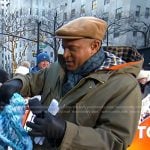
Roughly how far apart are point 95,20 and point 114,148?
0.79m

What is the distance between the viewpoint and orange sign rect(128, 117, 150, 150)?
5.01 meters

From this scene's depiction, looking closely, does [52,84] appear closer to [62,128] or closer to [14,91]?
[14,91]

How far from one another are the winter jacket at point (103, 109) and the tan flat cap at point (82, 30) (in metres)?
0.23

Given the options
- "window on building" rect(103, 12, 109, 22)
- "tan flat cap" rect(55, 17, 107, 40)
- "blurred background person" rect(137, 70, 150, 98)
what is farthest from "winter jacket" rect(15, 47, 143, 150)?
"window on building" rect(103, 12, 109, 22)

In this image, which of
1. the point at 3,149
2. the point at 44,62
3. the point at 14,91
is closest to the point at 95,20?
the point at 14,91

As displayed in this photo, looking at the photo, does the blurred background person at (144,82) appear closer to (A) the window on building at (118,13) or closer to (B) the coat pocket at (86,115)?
(B) the coat pocket at (86,115)

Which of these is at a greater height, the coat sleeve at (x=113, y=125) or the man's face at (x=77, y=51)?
the man's face at (x=77, y=51)

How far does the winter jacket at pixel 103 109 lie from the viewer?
209cm

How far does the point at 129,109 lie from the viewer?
7.18ft

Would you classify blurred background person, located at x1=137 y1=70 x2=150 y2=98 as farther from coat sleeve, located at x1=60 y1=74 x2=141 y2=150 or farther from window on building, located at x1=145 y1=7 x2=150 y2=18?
window on building, located at x1=145 y1=7 x2=150 y2=18

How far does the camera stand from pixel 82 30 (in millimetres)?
2297

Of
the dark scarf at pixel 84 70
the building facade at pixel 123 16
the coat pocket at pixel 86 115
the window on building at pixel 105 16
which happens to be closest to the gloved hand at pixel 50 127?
the coat pocket at pixel 86 115

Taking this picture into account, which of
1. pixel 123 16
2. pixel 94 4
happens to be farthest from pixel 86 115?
pixel 94 4

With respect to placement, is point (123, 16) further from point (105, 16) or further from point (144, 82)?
point (144, 82)
